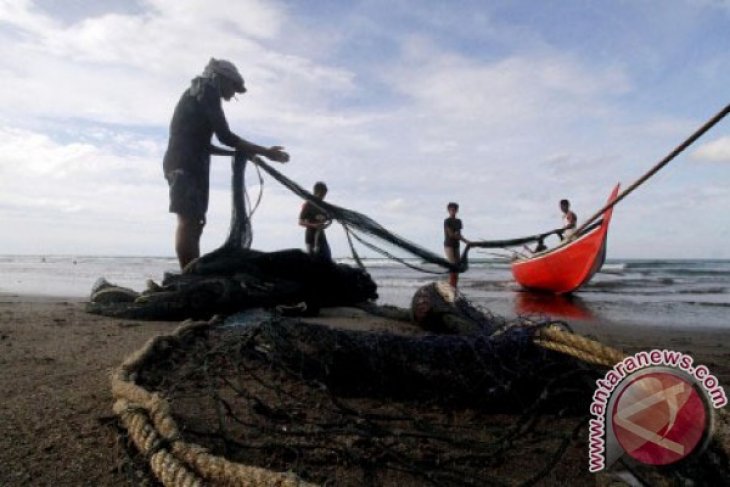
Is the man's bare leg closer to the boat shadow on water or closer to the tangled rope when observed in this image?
the tangled rope

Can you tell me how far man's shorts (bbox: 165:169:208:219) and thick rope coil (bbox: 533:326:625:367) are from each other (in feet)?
12.8

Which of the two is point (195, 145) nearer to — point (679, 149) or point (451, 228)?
point (679, 149)

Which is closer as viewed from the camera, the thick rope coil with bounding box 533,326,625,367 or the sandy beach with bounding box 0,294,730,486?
the sandy beach with bounding box 0,294,730,486

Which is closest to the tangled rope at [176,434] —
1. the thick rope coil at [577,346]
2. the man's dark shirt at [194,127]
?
the thick rope coil at [577,346]

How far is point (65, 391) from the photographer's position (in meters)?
2.26

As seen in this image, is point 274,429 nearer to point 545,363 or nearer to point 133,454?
point 133,454

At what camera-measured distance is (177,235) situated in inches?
201

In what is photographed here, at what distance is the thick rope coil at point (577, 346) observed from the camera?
1.96 m

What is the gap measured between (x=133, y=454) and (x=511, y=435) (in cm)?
131

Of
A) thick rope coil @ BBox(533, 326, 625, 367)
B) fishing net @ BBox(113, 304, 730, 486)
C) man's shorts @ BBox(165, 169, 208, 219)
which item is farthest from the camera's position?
man's shorts @ BBox(165, 169, 208, 219)

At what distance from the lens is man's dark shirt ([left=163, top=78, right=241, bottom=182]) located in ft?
16.5

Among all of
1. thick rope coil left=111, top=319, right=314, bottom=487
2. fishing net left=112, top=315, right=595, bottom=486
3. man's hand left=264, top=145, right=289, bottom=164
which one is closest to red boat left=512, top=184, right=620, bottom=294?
man's hand left=264, top=145, right=289, bottom=164

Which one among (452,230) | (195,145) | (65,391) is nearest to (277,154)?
(195,145)

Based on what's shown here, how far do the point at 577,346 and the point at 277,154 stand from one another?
3966mm
